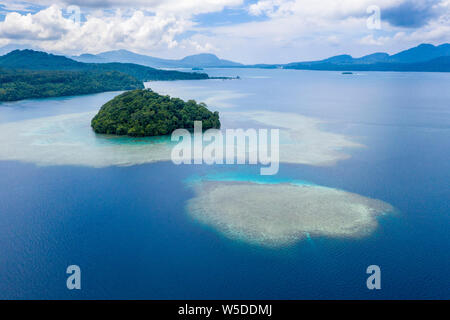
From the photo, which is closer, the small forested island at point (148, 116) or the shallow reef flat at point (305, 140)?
the shallow reef flat at point (305, 140)

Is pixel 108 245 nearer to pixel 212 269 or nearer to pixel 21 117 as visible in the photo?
pixel 212 269

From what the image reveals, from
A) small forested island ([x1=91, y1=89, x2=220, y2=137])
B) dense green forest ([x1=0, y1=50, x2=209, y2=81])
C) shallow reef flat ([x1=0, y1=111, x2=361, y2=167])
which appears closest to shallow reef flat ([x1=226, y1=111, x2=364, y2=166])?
shallow reef flat ([x1=0, y1=111, x2=361, y2=167])

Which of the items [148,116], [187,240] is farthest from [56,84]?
[187,240]

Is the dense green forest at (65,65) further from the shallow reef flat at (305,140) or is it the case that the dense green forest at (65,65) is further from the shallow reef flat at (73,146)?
the shallow reef flat at (73,146)

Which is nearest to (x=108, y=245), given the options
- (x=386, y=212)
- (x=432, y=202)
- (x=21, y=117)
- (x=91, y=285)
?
(x=91, y=285)

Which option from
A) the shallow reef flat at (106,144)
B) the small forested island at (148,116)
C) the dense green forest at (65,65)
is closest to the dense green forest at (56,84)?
the shallow reef flat at (106,144)
